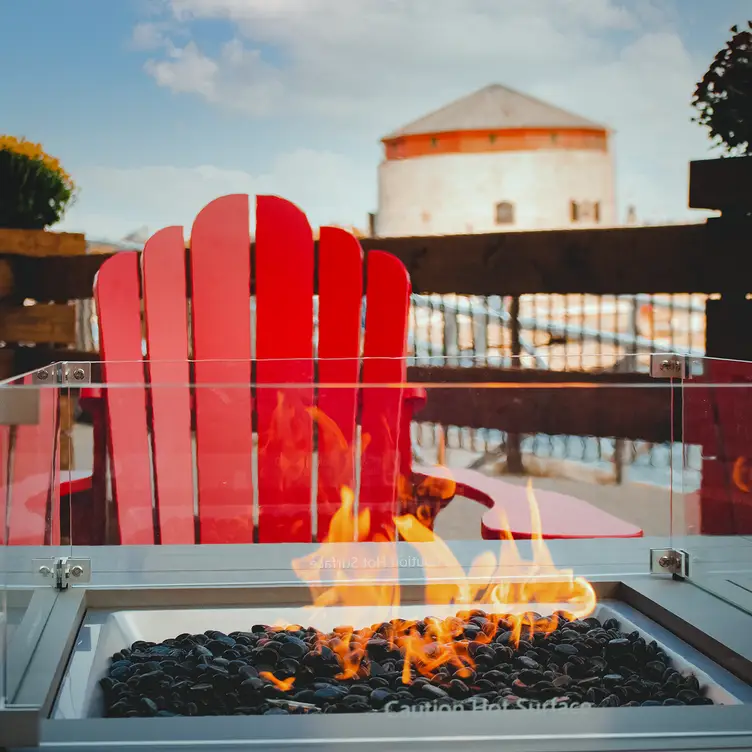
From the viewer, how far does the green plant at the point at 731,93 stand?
1.91 meters

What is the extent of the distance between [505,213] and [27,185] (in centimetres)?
1147

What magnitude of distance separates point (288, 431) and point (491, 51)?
7.20 metres

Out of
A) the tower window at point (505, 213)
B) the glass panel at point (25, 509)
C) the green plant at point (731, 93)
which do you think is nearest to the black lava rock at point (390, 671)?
the glass panel at point (25, 509)

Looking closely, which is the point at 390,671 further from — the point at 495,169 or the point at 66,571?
the point at 495,169

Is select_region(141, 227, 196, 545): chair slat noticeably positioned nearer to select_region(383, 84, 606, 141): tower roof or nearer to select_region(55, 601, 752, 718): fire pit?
select_region(55, 601, 752, 718): fire pit

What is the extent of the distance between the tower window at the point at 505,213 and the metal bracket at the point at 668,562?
42.8ft

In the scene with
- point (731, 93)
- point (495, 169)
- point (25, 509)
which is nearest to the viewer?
point (25, 509)

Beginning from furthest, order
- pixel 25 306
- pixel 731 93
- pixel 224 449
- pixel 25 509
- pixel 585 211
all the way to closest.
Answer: pixel 585 211, pixel 25 306, pixel 731 93, pixel 224 449, pixel 25 509

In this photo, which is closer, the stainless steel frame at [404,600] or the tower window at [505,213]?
the stainless steel frame at [404,600]

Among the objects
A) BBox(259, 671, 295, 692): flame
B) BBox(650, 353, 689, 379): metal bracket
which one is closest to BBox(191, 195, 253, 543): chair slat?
BBox(259, 671, 295, 692): flame

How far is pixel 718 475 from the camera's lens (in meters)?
1.09

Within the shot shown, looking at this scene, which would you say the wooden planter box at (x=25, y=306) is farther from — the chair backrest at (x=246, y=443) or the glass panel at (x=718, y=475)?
the glass panel at (x=718, y=475)

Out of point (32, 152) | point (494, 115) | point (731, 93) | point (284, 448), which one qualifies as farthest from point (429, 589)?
point (494, 115)

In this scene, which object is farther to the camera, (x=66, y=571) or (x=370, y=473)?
(x=370, y=473)
